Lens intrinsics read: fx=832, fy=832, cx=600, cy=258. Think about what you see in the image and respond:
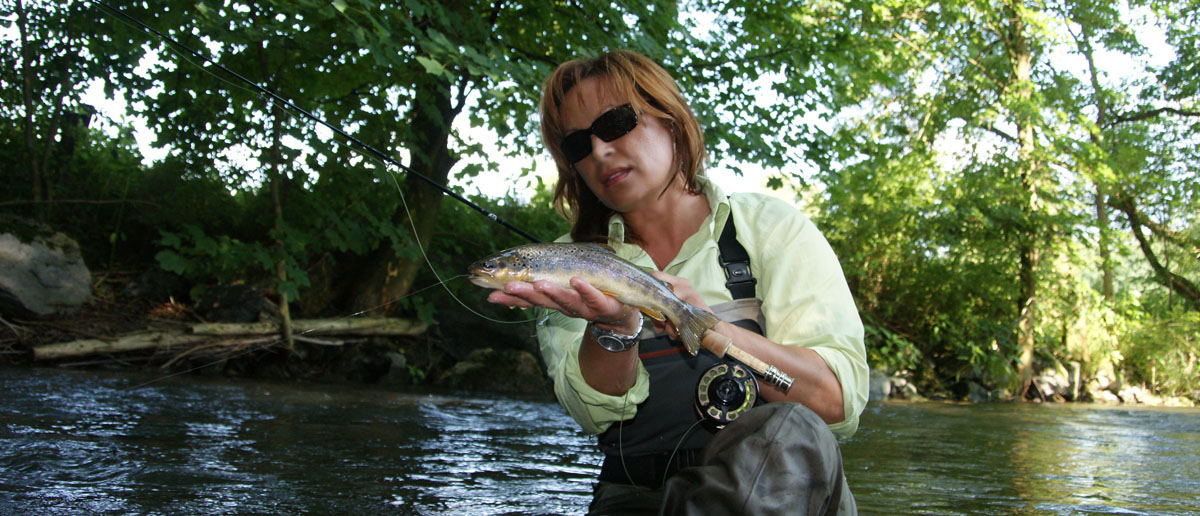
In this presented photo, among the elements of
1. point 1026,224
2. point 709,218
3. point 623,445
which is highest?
point 1026,224

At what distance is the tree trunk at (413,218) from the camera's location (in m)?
9.88

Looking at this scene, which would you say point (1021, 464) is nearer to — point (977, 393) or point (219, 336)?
point (219, 336)

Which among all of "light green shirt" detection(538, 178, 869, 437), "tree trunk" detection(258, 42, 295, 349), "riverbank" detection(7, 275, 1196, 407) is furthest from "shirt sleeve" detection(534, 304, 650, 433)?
"riverbank" detection(7, 275, 1196, 407)

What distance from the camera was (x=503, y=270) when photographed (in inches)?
78.0

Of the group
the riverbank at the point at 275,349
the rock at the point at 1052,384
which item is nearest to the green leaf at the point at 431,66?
the riverbank at the point at 275,349

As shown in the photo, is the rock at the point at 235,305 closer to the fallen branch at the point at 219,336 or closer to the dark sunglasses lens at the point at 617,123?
the fallen branch at the point at 219,336

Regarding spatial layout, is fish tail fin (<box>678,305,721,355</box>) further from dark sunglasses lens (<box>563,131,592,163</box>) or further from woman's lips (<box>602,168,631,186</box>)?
dark sunglasses lens (<box>563,131,592,163</box>)

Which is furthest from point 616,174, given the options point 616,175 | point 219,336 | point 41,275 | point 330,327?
point 41,275

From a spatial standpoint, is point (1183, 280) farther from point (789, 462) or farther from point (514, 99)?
point (789, 462)

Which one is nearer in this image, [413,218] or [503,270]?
[503,270]

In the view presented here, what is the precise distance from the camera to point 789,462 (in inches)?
65.9

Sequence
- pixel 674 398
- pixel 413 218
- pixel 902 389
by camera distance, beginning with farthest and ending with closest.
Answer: pixel 902 389
pixel 413 218
pixel 674 398

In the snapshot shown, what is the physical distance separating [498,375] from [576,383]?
7.64 meters

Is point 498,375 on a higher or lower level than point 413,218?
lower
